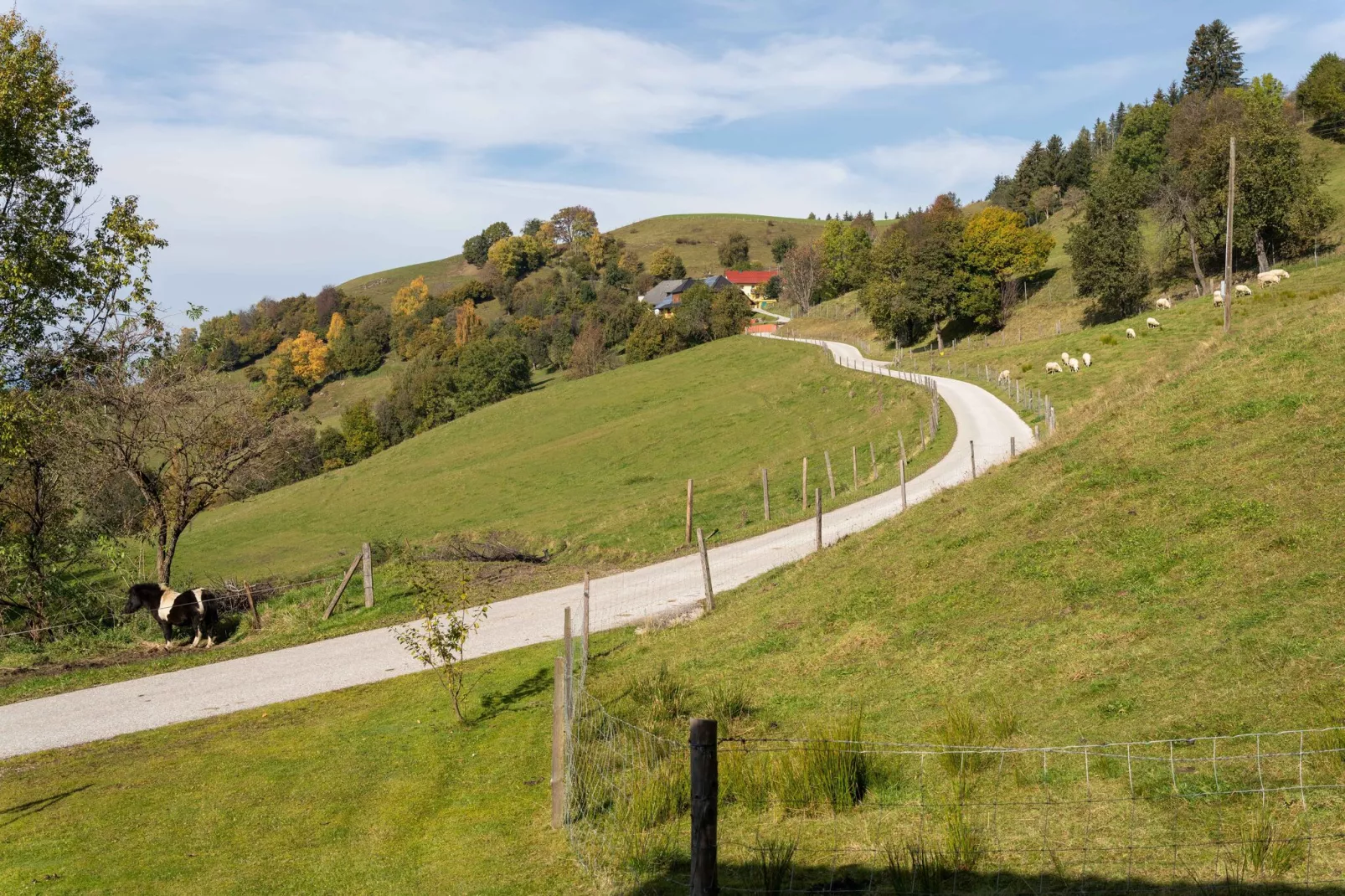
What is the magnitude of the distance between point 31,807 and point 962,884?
1342 centimetres

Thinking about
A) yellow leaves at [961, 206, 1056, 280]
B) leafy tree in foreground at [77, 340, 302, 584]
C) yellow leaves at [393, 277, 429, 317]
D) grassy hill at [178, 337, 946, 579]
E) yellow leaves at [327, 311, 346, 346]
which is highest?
yellow leaves at [393, 277, 429, 317]

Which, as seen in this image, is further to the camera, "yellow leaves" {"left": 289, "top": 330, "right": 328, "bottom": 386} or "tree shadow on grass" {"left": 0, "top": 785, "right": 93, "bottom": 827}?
"yellow leaves" {"left": 289, "top": 330, "right": 328, "bottom": 386}

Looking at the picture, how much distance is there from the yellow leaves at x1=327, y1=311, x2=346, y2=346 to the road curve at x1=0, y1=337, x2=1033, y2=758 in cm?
15870

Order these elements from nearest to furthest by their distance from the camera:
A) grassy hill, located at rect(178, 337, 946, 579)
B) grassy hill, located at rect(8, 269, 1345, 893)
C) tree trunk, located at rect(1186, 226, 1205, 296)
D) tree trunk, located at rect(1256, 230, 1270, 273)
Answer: grassy hill, located at rect(8, 269, 1345, 893), grassy hill, located at rect(178, 337, 946, 579), tree trunk, located at rect(1256, 230, 1270, 273), tree trunk, located at rect(1186, 226, 1205, 296)

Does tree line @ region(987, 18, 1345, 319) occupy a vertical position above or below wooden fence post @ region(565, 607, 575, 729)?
above

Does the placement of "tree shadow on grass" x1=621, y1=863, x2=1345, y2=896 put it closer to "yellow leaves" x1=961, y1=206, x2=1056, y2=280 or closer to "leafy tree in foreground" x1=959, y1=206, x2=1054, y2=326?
"leafy tree in foreground" x1=959, y1=206, x2=1054, y2=326

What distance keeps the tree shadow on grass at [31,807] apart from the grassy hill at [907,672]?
0.16 meters

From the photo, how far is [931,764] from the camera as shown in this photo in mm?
10539

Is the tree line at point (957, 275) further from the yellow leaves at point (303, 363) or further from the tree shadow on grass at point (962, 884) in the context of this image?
the yellow leaves at point (303, 363)

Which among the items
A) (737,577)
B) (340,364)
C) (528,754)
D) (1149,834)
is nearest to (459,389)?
(340,364)

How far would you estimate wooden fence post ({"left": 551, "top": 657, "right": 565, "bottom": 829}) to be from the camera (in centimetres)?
1104

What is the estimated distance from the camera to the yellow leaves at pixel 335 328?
573 feet

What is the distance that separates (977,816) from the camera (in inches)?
354

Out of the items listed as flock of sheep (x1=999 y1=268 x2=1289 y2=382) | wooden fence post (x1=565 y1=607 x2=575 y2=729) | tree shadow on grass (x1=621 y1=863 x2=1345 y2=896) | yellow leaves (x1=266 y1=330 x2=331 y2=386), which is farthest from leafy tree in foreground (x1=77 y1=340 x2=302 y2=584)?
yellow leaves (x1=266 y1=330 x2=331 y2=386)
